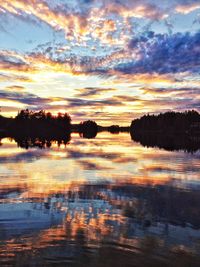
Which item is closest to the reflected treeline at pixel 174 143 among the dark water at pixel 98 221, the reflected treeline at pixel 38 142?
the reflected treeline at pixel 38 142

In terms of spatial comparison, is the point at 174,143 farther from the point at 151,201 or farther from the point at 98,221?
the point at 98,221

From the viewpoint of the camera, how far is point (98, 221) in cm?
1598

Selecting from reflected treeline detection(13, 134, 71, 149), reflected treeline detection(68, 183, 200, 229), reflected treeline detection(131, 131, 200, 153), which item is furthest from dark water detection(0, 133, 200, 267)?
reflected treeline detection(13, 134, 71, 149)

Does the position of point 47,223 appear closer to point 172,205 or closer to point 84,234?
point 84,234

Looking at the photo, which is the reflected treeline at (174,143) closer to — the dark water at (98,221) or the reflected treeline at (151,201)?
the dark water at (98,221)

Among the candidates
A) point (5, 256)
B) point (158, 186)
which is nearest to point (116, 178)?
point (158, 186)

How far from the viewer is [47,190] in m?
23.1

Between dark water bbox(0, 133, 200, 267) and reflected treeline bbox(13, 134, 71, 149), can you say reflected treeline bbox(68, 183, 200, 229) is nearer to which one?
dark water bbox(0, 133, 200, 267)

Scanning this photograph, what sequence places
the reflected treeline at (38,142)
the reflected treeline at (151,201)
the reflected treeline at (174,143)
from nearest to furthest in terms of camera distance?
the reflected treeline at (151,201) → the reflected treeline at (174,143) → the reflected treeline at (38,142)

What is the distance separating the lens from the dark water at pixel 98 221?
11.8m

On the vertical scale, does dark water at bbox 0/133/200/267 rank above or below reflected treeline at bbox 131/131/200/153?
below

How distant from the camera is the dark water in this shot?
11.8 metres

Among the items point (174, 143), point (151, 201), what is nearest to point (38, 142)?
point (174, 143)

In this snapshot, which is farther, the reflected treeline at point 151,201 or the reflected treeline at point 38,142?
the reflected treeline at point 38,142
